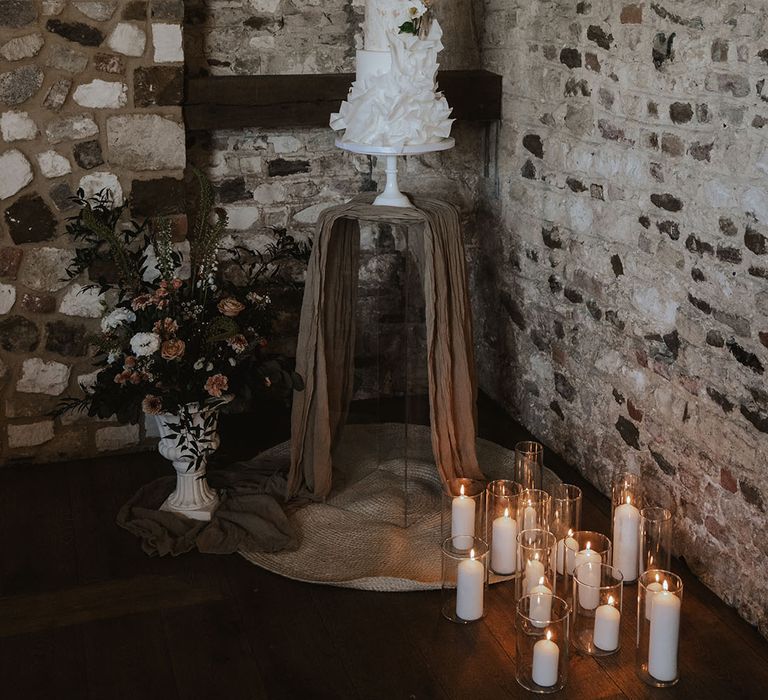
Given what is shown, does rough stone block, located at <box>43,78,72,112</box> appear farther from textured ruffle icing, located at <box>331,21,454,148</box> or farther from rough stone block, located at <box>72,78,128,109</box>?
textured ruffle icing, located at <box>331,21,454,148</box>

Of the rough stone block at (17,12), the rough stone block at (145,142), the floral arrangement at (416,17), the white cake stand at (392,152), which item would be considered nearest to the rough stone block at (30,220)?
the rough stone block at (145,142)

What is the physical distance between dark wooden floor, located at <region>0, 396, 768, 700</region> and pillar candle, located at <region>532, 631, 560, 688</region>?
54mm

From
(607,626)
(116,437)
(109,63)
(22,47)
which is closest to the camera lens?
(607,626)

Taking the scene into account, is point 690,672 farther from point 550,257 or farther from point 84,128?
point 84,128

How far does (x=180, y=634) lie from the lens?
102 inches

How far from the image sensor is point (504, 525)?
2.80 m

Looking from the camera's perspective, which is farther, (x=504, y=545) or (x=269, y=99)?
(x=269, y=99)

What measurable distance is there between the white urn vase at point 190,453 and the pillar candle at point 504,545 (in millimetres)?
899

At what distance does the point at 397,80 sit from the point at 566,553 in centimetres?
139

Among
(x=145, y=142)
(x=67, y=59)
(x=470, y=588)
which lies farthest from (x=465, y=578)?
(x=67, y=59)

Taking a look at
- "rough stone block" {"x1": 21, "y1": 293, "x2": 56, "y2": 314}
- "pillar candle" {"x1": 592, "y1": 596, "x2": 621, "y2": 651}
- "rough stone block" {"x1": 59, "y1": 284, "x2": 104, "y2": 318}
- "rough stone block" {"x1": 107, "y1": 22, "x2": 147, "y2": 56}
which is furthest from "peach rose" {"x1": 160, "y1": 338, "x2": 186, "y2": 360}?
"pillar candle" {"x1": 592, "y1": 596, "x2": 621, "y2": 651}

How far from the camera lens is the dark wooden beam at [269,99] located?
11.1ft

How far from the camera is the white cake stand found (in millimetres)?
2975

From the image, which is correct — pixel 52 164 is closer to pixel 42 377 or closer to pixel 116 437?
pixel 42 377
